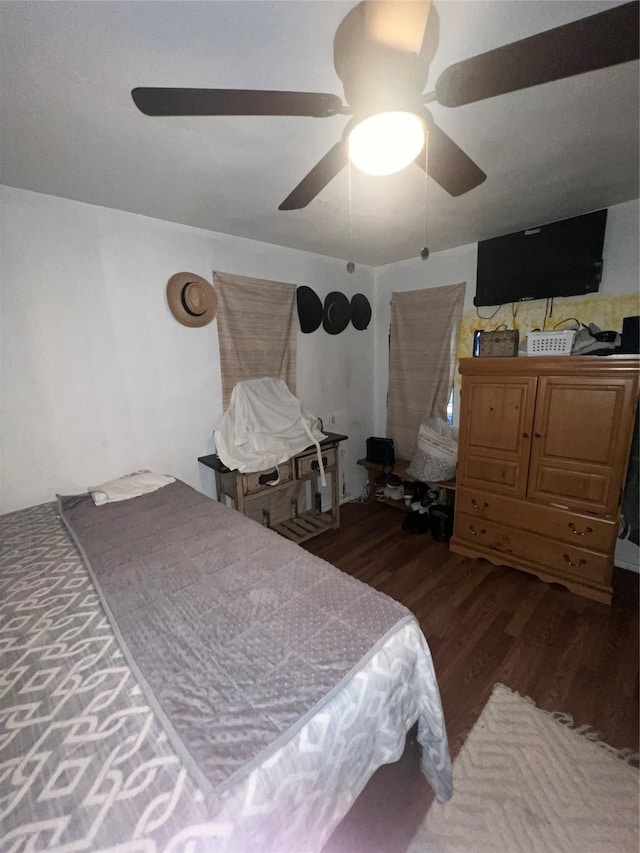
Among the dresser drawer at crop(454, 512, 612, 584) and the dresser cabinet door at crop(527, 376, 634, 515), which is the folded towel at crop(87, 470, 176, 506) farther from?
the dresser cabinet door at crop(527, 376, 634, 515)

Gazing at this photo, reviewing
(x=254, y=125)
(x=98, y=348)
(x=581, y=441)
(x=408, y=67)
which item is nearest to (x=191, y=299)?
(x=98, y=348)

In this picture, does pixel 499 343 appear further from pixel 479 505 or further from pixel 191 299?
pixel 191 299

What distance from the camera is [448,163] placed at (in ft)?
3.63

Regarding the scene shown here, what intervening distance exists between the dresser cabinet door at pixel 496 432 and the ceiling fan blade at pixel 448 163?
1.35m

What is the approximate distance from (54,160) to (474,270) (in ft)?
9.16

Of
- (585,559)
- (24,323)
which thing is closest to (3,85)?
(24,323)

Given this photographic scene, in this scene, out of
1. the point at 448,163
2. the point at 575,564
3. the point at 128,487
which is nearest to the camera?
the point at 448,163

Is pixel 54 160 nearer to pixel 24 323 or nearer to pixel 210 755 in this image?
pixel 24 323

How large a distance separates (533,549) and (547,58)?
240 centimetres

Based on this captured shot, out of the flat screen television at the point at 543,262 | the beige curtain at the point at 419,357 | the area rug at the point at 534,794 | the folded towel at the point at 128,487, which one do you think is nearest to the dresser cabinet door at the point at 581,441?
the flat screen television at the point at 543,262

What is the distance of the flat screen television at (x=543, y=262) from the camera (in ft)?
7.18

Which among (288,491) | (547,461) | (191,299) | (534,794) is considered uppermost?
(191,299)

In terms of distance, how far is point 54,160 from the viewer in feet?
4.81

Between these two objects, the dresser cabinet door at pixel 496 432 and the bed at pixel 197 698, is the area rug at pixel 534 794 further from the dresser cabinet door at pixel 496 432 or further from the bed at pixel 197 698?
the dresser cabinet door at pixel 496 432
